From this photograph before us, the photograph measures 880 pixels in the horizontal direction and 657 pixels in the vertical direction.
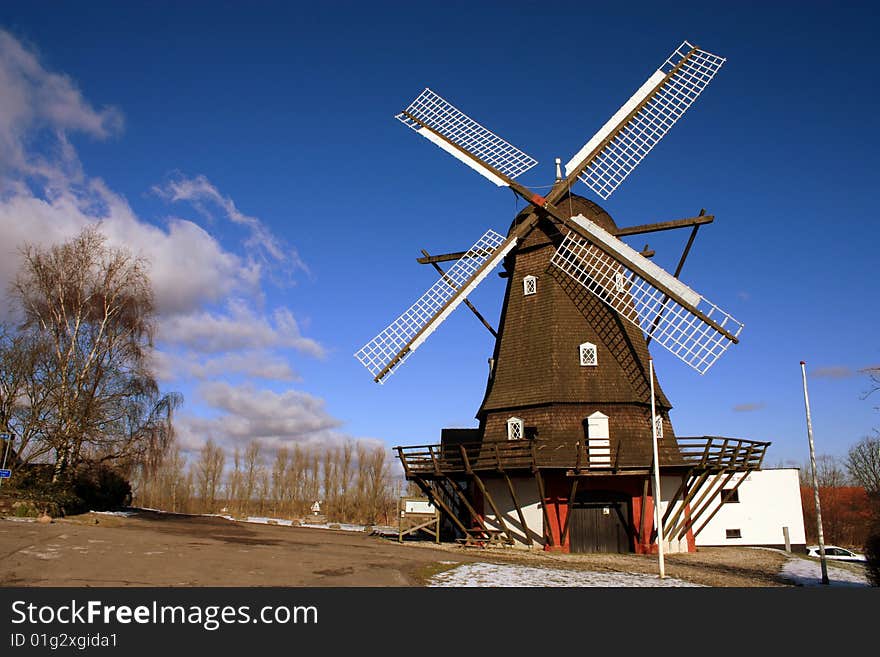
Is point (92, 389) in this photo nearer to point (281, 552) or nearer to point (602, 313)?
point (281, 552)

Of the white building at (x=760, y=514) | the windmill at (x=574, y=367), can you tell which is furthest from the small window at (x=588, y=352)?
the white building at (x=760, y=514)

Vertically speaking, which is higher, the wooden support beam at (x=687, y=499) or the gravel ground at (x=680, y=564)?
the wooden support beam at (x=687, y=499)

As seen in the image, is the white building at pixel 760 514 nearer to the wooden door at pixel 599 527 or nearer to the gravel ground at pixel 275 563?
the gravel ground at pixel 275 563

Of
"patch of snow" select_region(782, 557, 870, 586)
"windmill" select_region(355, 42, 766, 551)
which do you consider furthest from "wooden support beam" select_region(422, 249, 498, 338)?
"patch of snow" select_region(782, 557, 870, 586)

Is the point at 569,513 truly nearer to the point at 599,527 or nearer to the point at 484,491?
the point at 599,527

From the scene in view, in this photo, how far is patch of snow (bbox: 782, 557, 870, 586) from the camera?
553 inches

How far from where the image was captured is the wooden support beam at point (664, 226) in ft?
59.7

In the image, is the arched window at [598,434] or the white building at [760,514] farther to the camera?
the white building at [760,514]

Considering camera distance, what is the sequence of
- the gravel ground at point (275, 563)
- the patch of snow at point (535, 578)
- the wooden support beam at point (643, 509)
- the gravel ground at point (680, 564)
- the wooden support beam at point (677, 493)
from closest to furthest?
the gravel ground at point (275, 563) < the patch of snow at point (535, 578) < the gravel ground at point (680, 564) < the wooden support beam at point (643, 509) < the wooden support beam at point (677, 493)

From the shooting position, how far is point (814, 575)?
15664 mm

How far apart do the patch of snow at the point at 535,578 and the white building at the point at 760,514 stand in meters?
16.3

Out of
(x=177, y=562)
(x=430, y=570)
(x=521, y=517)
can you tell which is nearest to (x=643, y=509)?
(x=521, y=517)

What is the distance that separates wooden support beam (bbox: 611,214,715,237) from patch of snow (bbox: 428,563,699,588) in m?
10.2

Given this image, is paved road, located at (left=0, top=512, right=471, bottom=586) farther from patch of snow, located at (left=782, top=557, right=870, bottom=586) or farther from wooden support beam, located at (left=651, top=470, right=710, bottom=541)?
patch of snow, located at (left=782, top=557, right=870, bottom=586)
